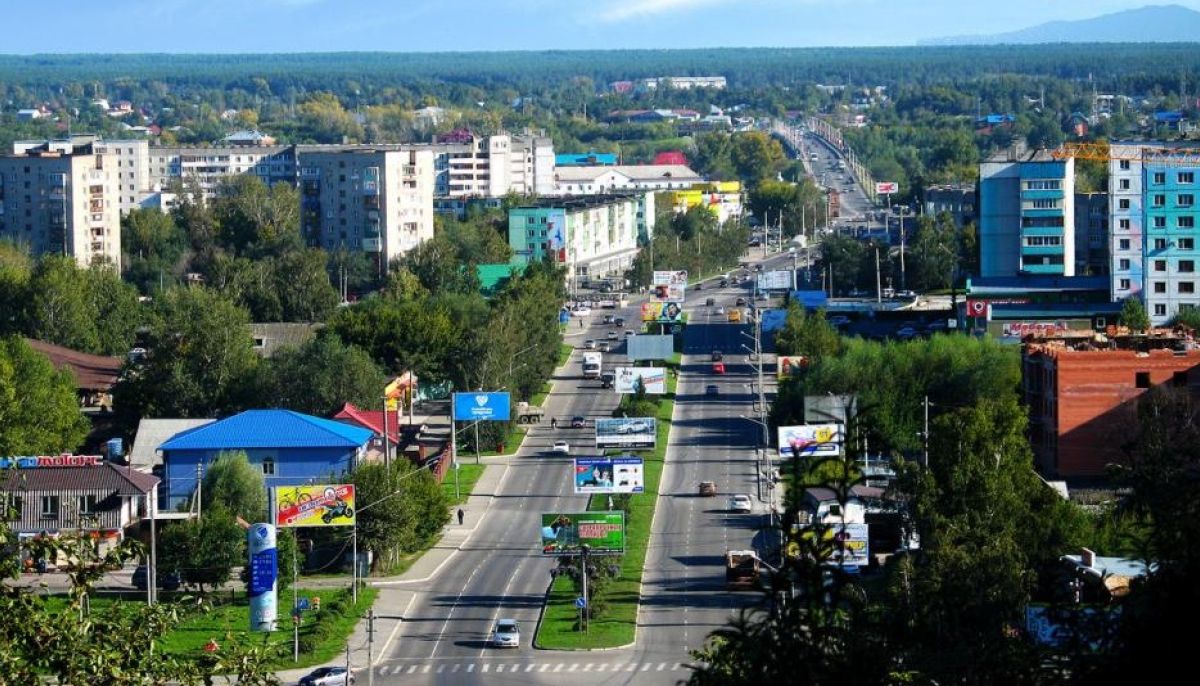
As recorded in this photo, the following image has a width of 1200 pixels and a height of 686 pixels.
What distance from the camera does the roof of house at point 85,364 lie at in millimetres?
48219

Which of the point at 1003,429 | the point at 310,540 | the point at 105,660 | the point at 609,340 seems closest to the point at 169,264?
the point at 609,340

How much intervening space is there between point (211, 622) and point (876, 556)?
931cm

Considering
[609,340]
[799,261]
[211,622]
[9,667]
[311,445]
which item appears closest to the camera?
[9,667]

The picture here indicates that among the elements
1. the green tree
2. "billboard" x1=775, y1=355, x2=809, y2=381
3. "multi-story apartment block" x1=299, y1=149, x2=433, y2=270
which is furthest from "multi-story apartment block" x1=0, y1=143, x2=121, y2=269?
the green tree

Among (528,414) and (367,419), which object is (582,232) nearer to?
(528,414)

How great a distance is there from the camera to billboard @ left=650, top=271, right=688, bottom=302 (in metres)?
66.2

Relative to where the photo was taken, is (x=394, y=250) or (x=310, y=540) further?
(x=394, y=250)

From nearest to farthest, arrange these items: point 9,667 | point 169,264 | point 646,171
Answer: point 9,667
point 169,264
point 646,171

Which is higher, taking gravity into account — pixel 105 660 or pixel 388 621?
pixel 105 660

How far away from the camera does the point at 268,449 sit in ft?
118

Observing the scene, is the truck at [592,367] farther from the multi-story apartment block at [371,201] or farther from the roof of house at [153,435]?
the multi-story apartment block at [371,201]

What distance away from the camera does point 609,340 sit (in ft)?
206

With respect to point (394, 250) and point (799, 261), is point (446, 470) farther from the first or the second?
point (799, 261)

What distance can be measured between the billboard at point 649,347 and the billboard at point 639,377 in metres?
4.25
